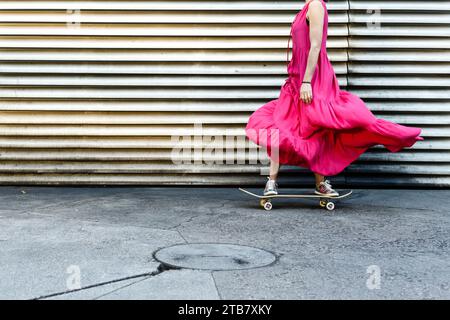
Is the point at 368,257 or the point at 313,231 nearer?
the point at 368,257

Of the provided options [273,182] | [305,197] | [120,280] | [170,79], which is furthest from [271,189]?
[120,280]

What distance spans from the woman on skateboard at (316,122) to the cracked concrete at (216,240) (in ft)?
1.79

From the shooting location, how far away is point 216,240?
4852 mm

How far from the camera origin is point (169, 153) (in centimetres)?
782

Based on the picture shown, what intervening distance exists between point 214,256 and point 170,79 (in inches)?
152

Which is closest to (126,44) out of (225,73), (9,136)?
(225,73)

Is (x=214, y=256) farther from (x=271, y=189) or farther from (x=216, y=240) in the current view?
(x=271, y=189)

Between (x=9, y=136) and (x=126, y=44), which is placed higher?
(x=126, y=44)

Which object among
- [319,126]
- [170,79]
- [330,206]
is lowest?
[330,206]

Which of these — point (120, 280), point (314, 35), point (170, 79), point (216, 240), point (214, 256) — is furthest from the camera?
point (170, 79)

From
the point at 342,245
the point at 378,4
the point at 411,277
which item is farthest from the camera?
the point at 378,4

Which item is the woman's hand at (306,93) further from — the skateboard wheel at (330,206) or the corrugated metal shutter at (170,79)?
the corrugated metal shutter at (170,79)

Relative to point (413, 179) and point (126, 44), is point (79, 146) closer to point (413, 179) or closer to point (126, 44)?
point (126, 44)
